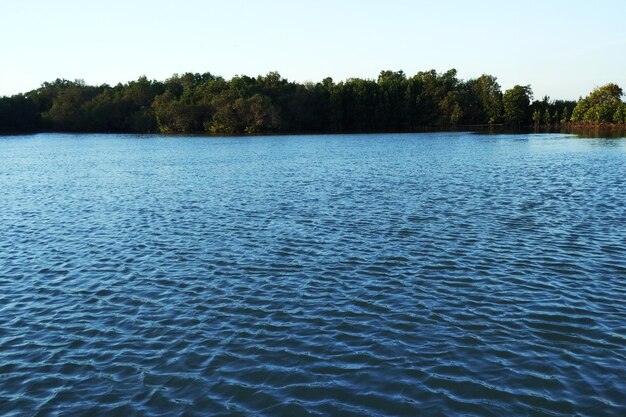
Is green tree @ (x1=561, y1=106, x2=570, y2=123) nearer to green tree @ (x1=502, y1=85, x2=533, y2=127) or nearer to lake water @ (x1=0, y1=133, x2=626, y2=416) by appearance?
green tree @ (x1=502, y1=85, x2=533, y2=127)

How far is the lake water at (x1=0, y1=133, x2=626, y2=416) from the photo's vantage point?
39.6 feet

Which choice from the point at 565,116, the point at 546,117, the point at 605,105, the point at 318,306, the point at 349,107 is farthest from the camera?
the point at 349,107

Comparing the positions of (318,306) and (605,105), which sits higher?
(605,105)

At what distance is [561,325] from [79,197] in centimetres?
3697

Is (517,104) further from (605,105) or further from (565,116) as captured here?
(605,105)

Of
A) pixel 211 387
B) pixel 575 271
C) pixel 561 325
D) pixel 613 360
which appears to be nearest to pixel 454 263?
pixel 575 271

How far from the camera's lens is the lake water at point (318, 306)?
39.6ft

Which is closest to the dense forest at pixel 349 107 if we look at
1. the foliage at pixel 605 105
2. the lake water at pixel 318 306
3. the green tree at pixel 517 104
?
the green tree at pixel 517 104

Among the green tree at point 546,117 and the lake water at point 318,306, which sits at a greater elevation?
the green tree at point 546,117

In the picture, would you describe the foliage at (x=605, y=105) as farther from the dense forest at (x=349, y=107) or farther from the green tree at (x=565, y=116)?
the green tree at (x=565, y=116)

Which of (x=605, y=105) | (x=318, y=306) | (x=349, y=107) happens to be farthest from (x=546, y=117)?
(x=318, y=306)

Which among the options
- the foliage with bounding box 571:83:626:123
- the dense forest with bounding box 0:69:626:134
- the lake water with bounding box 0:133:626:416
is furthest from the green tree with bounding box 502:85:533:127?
the lake water with bounding box 0:133:626:416

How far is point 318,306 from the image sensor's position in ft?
56.6

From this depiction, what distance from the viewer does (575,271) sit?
20.0 metres
